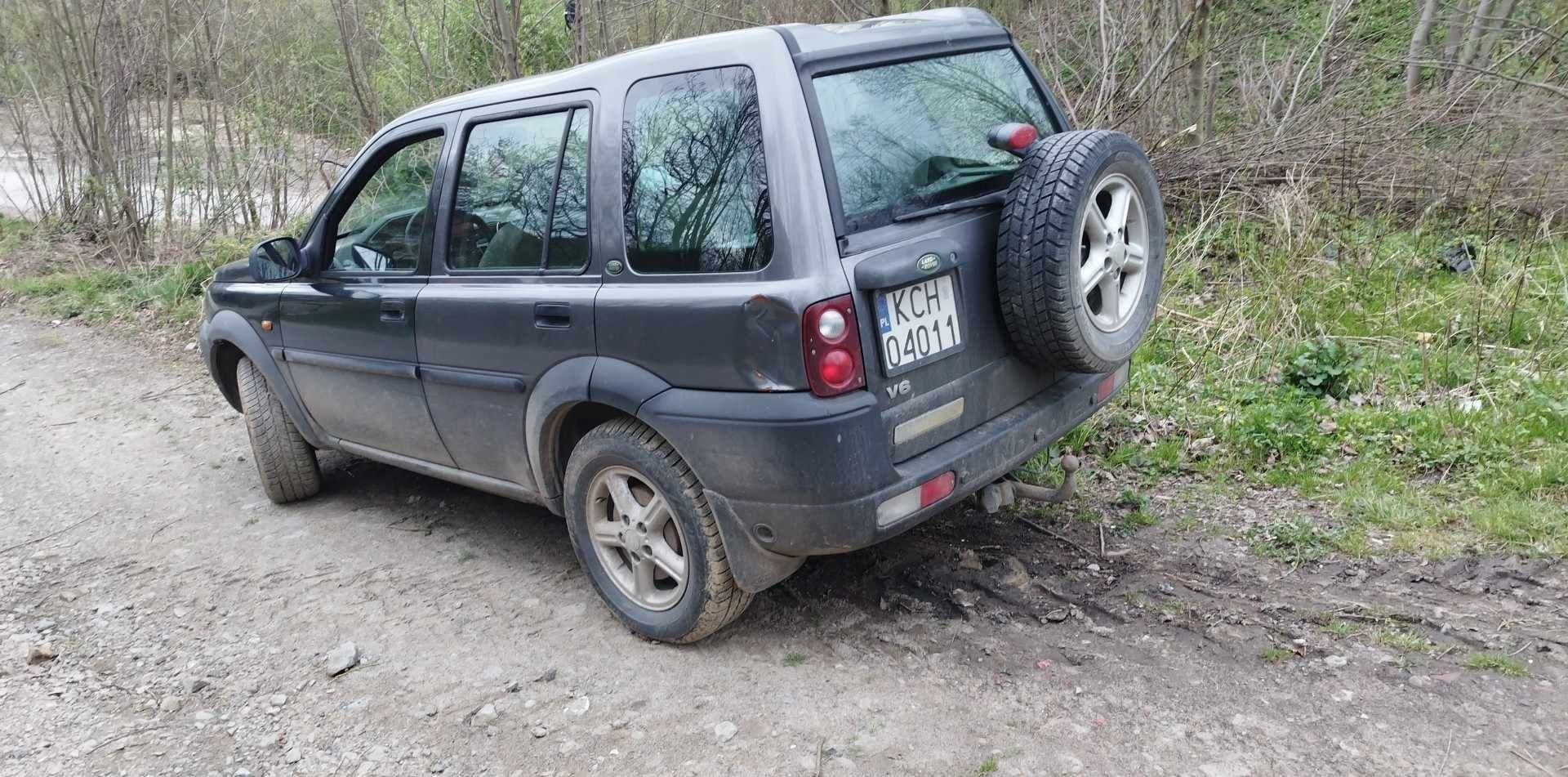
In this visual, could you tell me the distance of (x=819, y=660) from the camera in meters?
3.39

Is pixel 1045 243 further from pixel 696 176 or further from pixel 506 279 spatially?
pixel 506 279

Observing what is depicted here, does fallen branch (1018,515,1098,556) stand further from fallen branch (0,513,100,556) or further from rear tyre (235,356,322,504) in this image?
fallen branch (0,513,100,556)

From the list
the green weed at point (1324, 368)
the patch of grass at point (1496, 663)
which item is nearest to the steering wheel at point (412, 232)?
the patch of grass at point (1496, 663)

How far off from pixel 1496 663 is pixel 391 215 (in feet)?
13.3

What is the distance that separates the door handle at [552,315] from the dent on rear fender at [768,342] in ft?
2.45

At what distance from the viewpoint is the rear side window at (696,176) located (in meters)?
3.03

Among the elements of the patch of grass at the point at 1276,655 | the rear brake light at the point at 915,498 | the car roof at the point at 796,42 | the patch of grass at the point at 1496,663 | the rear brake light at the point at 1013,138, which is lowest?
the patch of grass at the point at 1496,663

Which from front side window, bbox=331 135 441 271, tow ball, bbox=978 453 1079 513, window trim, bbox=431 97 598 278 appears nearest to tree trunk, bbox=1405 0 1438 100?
tow ball, bbox=978 453 1079 513

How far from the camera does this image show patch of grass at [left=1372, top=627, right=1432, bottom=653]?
10.2 feet

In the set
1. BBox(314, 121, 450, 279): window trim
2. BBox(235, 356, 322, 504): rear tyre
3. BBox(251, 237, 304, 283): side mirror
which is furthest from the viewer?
BBox(235, 356, 322, 504): rear tyre

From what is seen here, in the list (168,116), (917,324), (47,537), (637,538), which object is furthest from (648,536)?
(168,116)

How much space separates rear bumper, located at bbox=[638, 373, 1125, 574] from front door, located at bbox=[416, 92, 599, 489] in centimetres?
57

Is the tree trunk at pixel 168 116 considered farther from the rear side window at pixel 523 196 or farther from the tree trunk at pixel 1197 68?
the tree trunk at pixel 1197 68

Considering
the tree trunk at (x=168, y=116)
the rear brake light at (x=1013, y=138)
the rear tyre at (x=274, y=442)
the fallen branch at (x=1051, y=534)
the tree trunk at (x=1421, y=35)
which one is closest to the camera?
the rear brake light at (x=1013, y=138)
